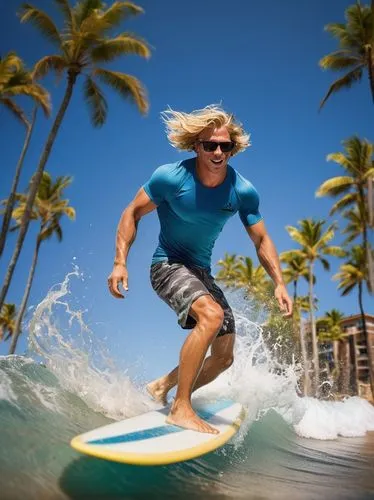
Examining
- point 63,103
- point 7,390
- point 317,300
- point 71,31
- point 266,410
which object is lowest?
point 266,410

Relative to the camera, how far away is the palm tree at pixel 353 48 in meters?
17.7

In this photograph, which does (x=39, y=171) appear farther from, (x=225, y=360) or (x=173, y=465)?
(x=173, y=465)

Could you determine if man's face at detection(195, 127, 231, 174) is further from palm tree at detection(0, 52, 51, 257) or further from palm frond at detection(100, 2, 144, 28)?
palm tree at detection(0, 52, 51, 257)

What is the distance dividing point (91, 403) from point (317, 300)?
1425 inches

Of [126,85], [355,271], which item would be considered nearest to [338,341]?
[355,271]

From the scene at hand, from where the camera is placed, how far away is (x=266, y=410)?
4555 mm

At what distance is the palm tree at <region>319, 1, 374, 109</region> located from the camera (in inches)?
696

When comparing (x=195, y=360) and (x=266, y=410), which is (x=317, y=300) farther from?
(x=195, y=360)

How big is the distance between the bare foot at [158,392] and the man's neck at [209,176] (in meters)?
1.78

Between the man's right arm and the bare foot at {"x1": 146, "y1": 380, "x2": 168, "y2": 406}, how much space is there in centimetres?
116

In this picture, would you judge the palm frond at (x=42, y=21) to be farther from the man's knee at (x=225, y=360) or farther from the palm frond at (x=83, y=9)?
the man's knee at (x=225, y=360)

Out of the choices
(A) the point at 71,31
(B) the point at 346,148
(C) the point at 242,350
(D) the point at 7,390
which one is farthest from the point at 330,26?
(D) the point at 7,390

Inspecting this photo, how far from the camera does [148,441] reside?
7.11ft

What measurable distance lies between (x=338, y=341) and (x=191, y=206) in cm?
4345
